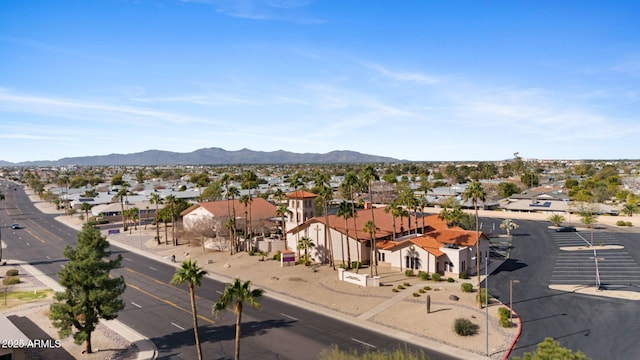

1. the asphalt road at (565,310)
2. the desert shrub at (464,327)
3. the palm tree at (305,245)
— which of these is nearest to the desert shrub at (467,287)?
the asphalt road at (565,310)

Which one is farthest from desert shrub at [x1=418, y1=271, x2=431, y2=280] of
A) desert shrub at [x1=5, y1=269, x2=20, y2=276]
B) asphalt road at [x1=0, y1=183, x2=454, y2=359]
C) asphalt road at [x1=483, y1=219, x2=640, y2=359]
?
desert shrub at [x1=5, y1=269, x2=20, y2=276]

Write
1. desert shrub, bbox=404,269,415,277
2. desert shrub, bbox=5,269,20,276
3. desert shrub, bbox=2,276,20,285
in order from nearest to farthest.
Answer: desert shrub, bbox=2,276,20,285 → desert shrub, bbox=404,269,415,277 → desert shrub, bbox=5,269,20,276

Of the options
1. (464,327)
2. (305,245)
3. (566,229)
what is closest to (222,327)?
(464,327)

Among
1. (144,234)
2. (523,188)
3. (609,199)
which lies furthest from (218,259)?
(523,188)

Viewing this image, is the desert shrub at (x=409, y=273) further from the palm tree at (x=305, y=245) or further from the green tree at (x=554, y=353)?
the green tree at (x=554, y=353)

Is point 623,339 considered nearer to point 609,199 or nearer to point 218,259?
point 218,259

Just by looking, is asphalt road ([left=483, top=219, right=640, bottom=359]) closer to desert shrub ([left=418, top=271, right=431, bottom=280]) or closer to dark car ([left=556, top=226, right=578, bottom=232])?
desert shrub ([left=418, top=271, right=431, bottom=280])
